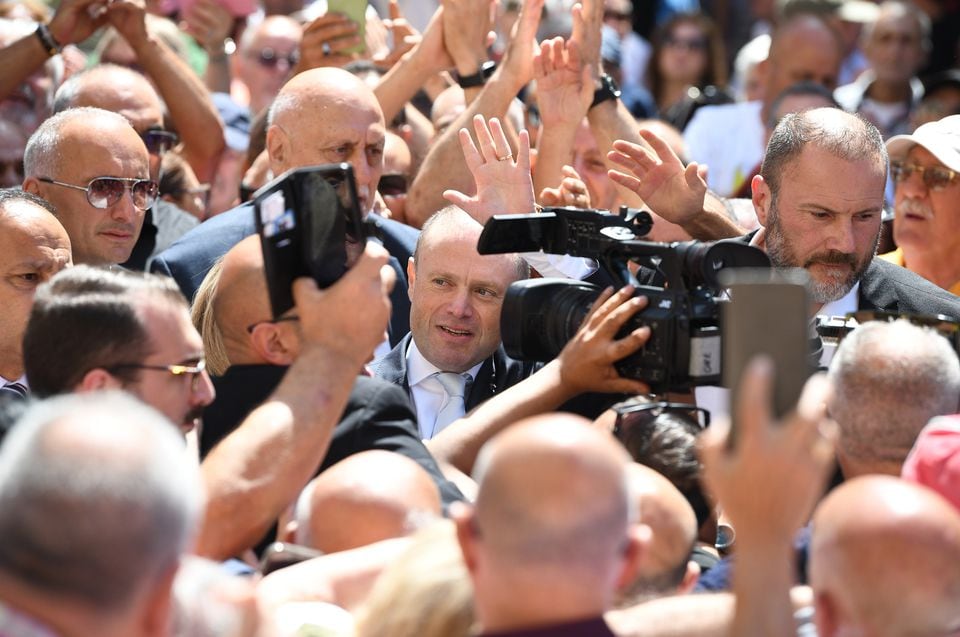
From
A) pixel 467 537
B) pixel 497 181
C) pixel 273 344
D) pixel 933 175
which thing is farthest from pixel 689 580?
pixel 933 175

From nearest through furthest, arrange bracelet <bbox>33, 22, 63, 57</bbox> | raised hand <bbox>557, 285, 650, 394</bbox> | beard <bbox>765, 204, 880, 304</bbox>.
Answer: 1. raised hand <bbox>557, 285, 650, 394</bbox>
2. beard <bbox>765, 204, 880, 304</bbox>
3. bracelet <bbox>33, 22, 63, 57</bbox>

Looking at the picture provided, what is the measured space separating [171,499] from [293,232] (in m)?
1.03

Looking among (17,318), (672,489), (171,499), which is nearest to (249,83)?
(17,318)

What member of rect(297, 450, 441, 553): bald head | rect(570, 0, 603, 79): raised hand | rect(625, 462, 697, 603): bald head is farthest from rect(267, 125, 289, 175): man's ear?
rect(625, 462, 697, 603): bald head

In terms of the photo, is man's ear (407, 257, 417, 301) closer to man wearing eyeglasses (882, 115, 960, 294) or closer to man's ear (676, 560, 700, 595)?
man wearing eyeglasses (882, 115, 960, 294)

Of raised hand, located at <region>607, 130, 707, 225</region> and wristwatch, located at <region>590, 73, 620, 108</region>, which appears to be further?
wristwatch, located at <region>590, 73, 620, 108</region>

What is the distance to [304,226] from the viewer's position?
3074mm

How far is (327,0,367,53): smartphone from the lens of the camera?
6.01 metres

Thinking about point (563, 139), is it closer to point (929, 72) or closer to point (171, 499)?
point (171, 499)

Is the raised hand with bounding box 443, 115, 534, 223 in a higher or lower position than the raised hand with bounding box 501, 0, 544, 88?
lower

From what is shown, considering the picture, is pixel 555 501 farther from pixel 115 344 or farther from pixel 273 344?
pixel 273 344

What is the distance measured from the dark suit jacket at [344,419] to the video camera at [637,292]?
22.8 inches

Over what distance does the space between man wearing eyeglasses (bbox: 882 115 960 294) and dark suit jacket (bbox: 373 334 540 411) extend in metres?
1.59

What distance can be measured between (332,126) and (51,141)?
0.93m
